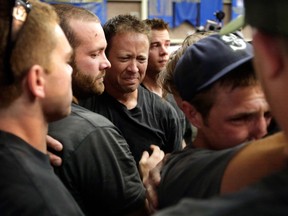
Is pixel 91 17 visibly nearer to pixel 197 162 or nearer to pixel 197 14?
pixel 197 162

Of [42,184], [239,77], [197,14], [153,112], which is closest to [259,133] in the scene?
[239,77]

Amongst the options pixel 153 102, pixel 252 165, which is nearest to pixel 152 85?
pixel 153 102

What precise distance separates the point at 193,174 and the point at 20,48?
57cm

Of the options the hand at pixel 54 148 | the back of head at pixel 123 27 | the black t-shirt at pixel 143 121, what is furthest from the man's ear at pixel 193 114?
the back of head at pixel 123 27

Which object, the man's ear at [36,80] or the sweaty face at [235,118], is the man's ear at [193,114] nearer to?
the sweaty face at [235,118]

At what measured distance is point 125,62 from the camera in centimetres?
228

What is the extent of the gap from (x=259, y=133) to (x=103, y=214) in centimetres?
62

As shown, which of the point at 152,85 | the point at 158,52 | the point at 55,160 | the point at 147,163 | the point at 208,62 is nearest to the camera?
the point at 208,62

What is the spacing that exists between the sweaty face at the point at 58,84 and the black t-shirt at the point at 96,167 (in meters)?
0.19

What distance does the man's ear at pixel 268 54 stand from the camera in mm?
507

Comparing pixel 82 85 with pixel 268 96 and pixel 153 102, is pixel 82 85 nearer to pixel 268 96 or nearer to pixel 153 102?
pixel 153 102

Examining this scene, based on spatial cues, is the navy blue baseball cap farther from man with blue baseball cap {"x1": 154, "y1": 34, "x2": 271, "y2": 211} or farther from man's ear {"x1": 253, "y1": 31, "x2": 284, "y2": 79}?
Answer: man's ear {"x1": 253, "y1": 31, "x2": 284, "y2": 79}

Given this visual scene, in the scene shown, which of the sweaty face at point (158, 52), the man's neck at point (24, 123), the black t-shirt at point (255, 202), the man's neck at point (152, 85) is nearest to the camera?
the black t-shirt at point (255, 202)

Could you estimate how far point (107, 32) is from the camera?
2.34 metres
